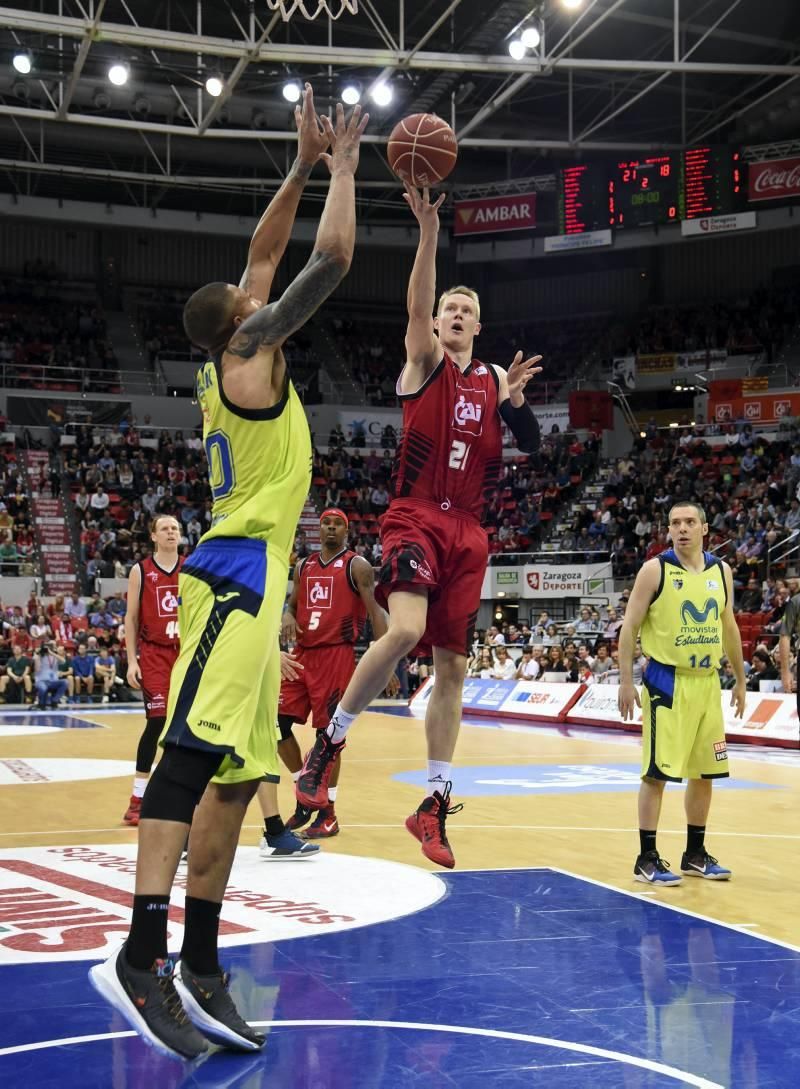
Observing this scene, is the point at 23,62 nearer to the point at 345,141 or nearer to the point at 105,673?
the point at 105,673

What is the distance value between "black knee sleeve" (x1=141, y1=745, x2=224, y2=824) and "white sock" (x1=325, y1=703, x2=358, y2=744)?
75.1 inches

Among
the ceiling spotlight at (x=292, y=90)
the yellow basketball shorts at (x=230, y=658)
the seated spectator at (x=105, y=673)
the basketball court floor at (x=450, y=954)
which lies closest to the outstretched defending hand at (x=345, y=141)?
the yellow basketball shorts at (x=230, y=658)

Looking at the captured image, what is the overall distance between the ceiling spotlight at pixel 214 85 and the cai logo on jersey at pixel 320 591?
61.9 feet

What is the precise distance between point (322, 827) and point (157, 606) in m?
1.84

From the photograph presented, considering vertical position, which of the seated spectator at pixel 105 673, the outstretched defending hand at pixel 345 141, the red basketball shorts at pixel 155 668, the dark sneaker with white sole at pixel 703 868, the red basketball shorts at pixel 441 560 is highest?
the outstretched defending hand at pixel 345 141

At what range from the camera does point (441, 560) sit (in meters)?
5.59

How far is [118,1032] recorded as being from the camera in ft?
13.6

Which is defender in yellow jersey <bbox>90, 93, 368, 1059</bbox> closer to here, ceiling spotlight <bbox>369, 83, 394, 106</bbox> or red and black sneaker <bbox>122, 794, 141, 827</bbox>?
red and black sneaker <bbox>122, 794, 141, 827</bbox>

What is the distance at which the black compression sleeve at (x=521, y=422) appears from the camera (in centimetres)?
579

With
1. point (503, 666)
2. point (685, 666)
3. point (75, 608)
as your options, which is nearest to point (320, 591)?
point (685, 666)

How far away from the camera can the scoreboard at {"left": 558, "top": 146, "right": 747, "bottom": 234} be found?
29.0 meters

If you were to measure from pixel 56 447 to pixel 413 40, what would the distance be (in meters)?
12.9

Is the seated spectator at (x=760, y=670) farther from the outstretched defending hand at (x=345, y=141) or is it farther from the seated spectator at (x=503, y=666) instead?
the outstretched defending hand at (x=345, y=141)

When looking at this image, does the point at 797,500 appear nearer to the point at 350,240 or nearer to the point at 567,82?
the point at 567,82
